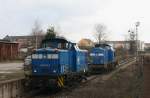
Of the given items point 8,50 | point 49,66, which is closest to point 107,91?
point 49,66

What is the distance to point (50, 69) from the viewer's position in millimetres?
21734

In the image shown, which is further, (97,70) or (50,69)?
(97,70)

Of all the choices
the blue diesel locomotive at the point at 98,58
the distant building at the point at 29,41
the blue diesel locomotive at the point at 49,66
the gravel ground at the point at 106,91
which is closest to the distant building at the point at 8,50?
the distant building at the point at 29,41

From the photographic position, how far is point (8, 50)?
224ft

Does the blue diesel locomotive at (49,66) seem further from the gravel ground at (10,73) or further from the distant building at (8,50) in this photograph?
the distant building at (8,50)

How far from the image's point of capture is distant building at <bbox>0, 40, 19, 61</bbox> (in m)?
65.0

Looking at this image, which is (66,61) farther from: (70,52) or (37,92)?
(37,92)

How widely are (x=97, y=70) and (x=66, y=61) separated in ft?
58.1

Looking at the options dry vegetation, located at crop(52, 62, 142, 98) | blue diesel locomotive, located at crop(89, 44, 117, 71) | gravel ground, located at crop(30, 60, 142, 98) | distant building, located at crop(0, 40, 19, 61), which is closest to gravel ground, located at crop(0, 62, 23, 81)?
gravel ground, located at crop(30, 60, 142, 98)

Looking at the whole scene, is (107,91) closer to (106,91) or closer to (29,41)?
(106,91)

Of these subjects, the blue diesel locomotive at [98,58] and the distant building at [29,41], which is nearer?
the blue diesel locomotive at [98,58]

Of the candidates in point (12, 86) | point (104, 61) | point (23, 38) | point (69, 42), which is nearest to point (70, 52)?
point (69, 42)

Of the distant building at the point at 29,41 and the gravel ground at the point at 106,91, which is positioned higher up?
the distant building at the point at 29,41

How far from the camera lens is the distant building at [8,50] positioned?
2560 inches
